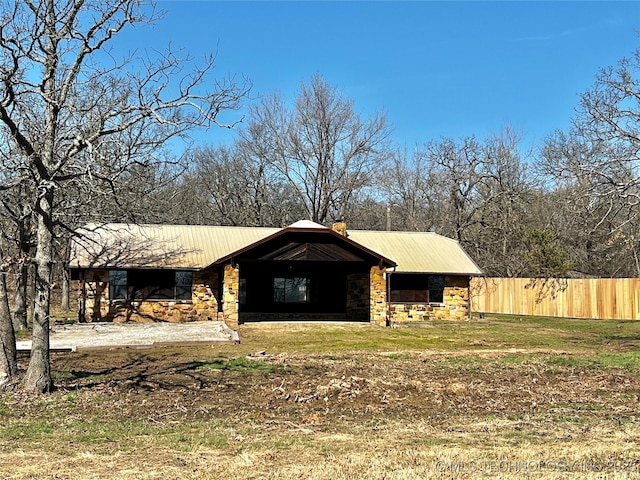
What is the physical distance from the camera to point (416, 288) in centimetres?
2886

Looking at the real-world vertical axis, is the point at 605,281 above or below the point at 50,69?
below

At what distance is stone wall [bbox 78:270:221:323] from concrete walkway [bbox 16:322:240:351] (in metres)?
1.46

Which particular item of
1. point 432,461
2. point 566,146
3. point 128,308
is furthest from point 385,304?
point 432,461

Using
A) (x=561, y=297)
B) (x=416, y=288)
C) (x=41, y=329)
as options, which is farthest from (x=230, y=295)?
(x=561, y=297)

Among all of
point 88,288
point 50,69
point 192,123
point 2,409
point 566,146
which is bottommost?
point 2,409

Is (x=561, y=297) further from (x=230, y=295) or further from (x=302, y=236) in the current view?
(x=230, y=295)

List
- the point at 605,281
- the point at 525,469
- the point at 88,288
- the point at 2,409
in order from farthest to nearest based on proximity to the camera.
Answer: the point at 605,281 → the point at 88,288 → the point at 2,409 → the point at 525,469

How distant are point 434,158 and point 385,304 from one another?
22073mm

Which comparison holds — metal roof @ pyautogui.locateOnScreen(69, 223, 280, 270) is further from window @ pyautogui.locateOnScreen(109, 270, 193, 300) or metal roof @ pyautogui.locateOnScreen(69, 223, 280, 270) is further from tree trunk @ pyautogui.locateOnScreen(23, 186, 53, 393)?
tree trunk @ pyautogui.locateOnScreen(23, 186, 53, 393)

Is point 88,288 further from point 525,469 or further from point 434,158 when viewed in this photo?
point 434,158

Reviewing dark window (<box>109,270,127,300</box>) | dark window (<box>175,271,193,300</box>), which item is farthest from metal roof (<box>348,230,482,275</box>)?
dark window (<box>109,270,127,300</box>)

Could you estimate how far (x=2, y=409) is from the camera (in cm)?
938

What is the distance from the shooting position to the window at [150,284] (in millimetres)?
25688

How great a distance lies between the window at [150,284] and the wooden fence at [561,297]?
1810cm
